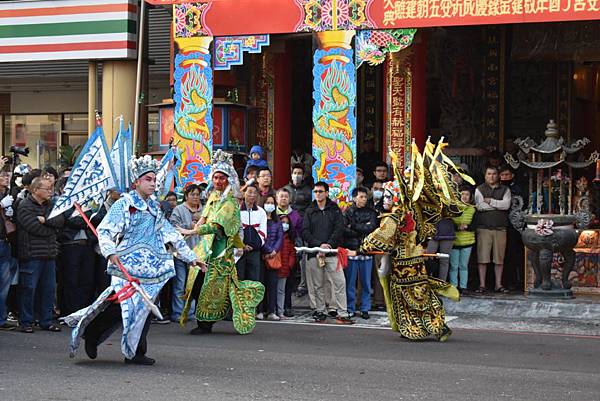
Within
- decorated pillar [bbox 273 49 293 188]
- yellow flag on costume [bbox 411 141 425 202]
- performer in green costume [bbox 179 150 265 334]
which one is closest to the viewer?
yellow flag on costume [bbox 411 141 425 202]

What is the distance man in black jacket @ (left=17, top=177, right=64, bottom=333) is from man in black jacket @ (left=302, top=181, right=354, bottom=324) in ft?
10.1

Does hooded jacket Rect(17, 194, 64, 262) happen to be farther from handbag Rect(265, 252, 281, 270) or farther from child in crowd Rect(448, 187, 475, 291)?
child in crowd Rect(448, 187, 475, 291)

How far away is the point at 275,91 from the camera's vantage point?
1980cm

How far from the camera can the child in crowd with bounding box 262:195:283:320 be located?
13766 mm

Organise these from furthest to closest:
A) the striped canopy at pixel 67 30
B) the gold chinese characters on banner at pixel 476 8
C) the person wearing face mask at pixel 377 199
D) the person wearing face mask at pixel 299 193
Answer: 1. the striped canopy at pixel 67 30
2. the person wearing face mask at pixel 299 193
3. the gold chinese characters on banner at pixel 476 8
4. the person wearing face mask at pixel 377 199

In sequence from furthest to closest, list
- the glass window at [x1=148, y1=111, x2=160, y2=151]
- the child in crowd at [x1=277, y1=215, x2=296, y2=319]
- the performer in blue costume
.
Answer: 1. the glass window at [x1=148, y1=111, x2=160, y2=151]
2. the child in crowd at [x1=277, y1=215, x2=296, y2=319]
3. the performer in blue costume

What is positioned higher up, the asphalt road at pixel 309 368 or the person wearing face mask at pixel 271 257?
the person wearing face mask at pixel 271 257

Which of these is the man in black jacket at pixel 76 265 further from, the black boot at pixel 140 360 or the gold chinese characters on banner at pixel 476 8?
the gold chinese characters on banner at pixel 476 8

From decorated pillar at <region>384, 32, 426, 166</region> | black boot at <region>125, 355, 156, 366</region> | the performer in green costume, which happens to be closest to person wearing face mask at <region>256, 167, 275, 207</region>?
the performer in green costume

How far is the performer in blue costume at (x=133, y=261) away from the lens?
974 centimetres

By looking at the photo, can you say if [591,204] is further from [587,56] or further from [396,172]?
[396,172]

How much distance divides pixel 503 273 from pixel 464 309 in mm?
1790

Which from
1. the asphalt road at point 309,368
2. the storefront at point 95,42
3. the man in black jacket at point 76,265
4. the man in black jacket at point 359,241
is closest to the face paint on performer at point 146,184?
the asphalt road at point 309,368

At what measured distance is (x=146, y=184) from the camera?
9977mm
